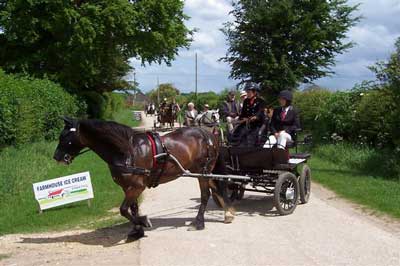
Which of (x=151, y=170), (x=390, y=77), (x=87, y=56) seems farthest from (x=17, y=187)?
(x=87, y=56)

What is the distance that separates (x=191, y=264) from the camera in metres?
7.05

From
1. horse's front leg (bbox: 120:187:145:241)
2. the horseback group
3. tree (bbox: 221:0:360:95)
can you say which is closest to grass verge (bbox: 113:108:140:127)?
the horseback group

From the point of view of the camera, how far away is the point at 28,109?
1948 cm

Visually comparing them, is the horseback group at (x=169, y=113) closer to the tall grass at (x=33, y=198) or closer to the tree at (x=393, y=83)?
the tall grass at (x=33, y=198)

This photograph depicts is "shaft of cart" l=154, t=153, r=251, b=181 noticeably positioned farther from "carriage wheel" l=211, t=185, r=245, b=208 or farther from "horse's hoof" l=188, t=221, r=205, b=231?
"carriage wheel" l=211, t=185, r=245, b=208

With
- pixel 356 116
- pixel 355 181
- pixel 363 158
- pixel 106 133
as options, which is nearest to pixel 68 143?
pixel 106 133

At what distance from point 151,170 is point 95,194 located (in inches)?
185

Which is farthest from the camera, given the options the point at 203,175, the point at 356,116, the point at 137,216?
the point at 356,116

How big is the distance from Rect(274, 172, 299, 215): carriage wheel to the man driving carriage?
1.08 metres

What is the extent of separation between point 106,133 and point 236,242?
2.53 m

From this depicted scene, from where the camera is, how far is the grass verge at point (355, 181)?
11.5m

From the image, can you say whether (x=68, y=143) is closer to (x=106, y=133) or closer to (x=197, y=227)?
Result: (x=106, y=133)

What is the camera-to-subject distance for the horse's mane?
8.33m

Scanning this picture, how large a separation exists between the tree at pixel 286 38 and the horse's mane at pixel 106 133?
2272 centimetres
